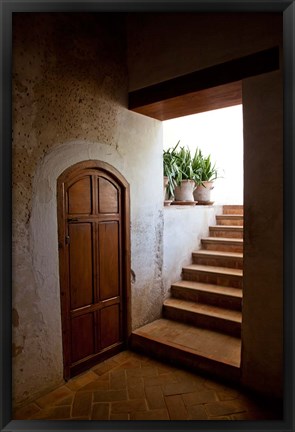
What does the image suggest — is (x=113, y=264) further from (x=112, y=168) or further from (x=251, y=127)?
(x=251, y=127)

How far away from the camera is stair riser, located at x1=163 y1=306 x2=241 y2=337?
336cm

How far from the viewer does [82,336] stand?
3.02 m

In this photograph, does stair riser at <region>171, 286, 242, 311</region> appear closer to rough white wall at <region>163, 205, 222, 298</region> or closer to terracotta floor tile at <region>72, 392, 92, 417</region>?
rough white wall at <region>163, 205, 222, 298</region>

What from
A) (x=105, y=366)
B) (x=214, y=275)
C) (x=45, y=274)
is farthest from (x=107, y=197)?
(x=214, y=275)

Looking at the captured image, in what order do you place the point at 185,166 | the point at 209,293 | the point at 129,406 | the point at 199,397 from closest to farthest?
the point at 129,406 < the point at 199,397 < the point at 209,293 < the point at 185,166

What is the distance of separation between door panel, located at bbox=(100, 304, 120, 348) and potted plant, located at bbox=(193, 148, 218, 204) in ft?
9.14

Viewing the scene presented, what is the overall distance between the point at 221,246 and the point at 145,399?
2.74 meters

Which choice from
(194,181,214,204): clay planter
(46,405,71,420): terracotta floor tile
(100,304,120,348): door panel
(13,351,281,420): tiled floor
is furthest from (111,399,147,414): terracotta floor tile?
(194,181,214,204): clay planter

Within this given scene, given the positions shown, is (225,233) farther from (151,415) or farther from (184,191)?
(151,415)

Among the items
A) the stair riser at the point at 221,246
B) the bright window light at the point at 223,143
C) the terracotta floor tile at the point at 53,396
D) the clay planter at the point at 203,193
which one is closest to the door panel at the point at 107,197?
the terracotta floor tile at the point at 53,396

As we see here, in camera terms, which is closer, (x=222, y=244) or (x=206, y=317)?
(x=206, y=317)

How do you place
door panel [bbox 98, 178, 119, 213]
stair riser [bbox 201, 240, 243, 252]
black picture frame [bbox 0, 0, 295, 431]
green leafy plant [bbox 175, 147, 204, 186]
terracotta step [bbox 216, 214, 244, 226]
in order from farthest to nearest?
terracotta step [bbox 216, 214, 244, 226] < green leafy plant [bbox 175, 147, 204, 186] < stair riser [bbox 201, 240, 243, 252] < door panel [bbox 98, 178, 119, 213] < black picture frame [bbox 0, 0, 295, 431]

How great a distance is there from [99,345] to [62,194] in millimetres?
1738

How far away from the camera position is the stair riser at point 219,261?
4.22 meters
